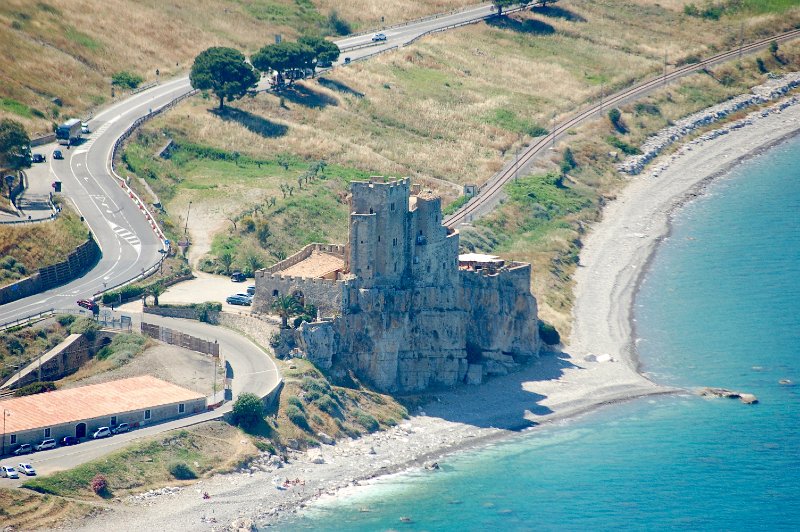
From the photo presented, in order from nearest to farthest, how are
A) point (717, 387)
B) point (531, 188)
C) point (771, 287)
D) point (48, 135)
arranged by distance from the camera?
point (717, 387), point (771, 287), point (48, 135), point (531, 188)

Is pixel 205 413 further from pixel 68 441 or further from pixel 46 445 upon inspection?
pixel 46 445

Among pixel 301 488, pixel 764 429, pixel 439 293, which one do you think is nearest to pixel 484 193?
pixel 439 293

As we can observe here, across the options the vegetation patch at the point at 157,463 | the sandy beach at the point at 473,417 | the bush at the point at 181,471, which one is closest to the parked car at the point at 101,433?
the vegetation patch at the point at 157,463

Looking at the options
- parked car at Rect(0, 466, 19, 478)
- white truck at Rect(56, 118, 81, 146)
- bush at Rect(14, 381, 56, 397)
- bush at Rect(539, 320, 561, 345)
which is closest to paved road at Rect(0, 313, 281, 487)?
parked car at Rect(0, 466, 19, 478)

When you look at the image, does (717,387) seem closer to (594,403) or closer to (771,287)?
(594,403)

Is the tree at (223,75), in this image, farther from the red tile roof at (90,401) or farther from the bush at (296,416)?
the bush at (296,416)

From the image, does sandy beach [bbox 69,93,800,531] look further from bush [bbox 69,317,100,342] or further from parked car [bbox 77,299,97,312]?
parked car [bbox 77,299,97,312]

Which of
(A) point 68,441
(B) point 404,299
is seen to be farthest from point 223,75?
(A) point 68,441
